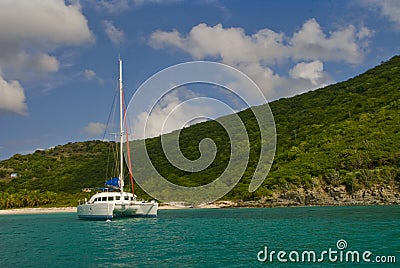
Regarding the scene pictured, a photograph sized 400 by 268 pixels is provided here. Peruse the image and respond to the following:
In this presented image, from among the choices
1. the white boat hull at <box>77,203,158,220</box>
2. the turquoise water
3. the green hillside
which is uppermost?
the green hillside

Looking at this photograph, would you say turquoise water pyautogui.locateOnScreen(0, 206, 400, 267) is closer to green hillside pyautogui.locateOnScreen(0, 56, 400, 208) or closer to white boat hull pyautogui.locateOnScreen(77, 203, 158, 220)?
white boat hull pyautogui.locateOnScreen(77, 203, 158, 220)

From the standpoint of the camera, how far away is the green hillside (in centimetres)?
8206

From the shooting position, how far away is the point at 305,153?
314ft

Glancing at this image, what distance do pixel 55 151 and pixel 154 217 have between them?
145 meters

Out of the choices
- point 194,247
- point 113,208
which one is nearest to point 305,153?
point 113,208

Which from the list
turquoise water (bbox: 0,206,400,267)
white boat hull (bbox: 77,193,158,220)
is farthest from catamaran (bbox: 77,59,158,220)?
turquoise water (bbox: 0,206,400,267)

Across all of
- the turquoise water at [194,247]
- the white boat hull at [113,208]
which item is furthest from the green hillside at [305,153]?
the turquoise water at [194,247]

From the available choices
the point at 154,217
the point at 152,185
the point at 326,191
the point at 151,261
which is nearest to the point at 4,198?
the point at 152,185

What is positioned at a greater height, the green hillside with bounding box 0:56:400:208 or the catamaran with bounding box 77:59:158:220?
the green hillside with bounding box 0:56:400:208

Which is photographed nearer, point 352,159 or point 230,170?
point 352,159

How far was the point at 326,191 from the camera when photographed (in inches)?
3201

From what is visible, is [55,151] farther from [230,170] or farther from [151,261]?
[151,261]

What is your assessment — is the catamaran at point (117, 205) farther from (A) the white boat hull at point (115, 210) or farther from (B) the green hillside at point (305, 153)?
(B) the green hillside at point (305, 153)

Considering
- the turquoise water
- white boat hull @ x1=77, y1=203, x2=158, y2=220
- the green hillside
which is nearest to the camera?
the turquoise water
